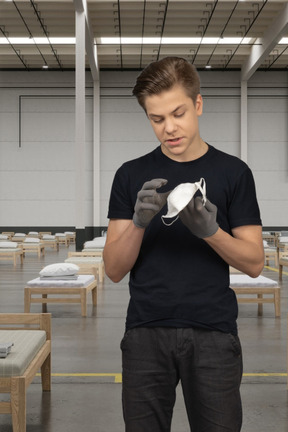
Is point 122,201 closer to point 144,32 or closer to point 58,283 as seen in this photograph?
point 58,283

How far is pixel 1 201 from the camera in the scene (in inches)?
1006

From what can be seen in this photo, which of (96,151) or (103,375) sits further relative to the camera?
(96,151)

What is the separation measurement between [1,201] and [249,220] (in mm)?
24910

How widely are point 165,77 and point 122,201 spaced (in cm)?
36

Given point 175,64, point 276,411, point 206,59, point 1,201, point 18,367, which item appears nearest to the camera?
point 175,64

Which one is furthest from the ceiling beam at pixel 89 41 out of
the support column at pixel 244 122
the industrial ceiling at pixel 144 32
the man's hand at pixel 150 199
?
the man's hand at pixel 150 199

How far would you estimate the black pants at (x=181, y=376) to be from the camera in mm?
1513

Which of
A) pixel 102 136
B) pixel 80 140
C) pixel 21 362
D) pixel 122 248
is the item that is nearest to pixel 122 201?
pixel 122 248

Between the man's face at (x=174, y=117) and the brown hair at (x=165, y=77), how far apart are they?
0.04ft

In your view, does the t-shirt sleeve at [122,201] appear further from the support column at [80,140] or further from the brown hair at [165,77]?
the support column at [80,140]

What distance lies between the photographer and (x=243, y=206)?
1.55m

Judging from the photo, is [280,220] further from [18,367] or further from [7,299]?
[18,367]

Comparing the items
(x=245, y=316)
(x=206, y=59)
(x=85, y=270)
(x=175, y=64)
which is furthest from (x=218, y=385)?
(x=206, y=59)

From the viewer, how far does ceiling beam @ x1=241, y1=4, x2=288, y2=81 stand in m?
18.4
